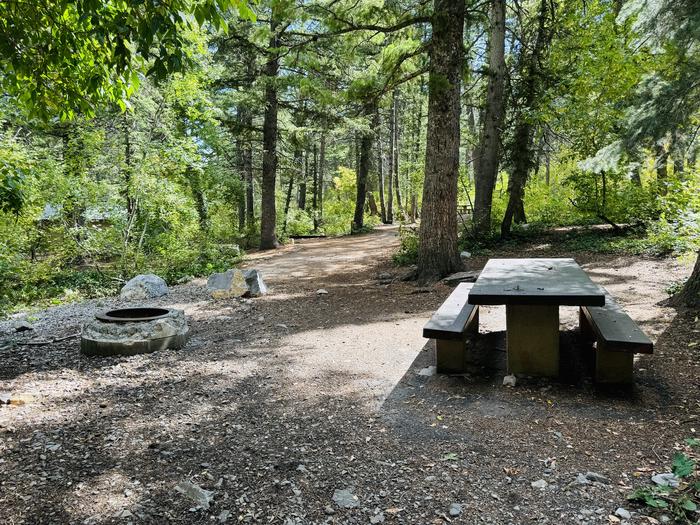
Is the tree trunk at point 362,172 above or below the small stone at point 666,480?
above

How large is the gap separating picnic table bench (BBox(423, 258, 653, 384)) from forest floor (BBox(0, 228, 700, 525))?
217mm

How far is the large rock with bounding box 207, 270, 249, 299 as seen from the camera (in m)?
8.39

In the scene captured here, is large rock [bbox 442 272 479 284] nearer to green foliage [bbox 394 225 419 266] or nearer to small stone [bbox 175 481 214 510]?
green foliage [bbox 394 225 419 266]

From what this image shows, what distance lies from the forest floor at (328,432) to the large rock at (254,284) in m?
2.74

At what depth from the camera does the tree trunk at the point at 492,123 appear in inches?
444

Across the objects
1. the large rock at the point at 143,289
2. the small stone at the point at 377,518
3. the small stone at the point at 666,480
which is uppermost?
the large rock at the point at 143,289

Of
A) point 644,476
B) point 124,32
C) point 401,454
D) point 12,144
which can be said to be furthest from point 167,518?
point 12,144

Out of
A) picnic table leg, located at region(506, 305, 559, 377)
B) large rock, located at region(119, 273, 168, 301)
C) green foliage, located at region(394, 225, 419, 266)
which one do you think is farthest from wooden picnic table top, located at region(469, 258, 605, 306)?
large rock, located at region(119, 273, 168, 301)

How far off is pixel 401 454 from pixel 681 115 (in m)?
6.64

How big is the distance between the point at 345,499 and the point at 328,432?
780mm

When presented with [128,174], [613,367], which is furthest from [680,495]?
[128,174]

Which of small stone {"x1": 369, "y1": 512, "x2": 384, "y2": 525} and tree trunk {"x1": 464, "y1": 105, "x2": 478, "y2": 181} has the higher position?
tree trunk {"x1": 464, "y1": 105, "x2": 478, "y2": 181}

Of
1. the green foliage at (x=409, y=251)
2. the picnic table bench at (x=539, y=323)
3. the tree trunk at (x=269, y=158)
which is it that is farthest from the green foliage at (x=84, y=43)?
the tree trunk at (x=269, y=158)

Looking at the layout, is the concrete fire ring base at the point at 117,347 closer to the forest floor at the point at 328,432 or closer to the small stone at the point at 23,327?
the forest floor at the point at 328,432
